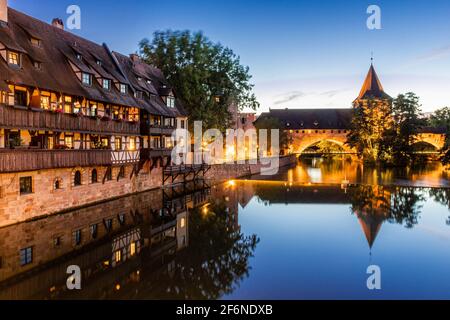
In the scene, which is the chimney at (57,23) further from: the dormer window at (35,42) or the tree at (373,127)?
the tree at (373,127)

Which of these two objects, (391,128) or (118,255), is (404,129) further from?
(118,255)

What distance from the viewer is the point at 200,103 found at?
1485 inches

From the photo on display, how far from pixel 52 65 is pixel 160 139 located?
12.1 metres

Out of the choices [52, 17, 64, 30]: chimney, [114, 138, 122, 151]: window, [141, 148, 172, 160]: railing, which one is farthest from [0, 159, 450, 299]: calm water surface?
[52, 17, 64, 30]: chimney

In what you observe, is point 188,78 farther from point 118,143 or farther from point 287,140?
point 287,140

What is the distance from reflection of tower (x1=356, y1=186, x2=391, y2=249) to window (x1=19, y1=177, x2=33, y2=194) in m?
15.9

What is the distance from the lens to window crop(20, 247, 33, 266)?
43.2 ft

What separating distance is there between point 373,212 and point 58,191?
18415 mm

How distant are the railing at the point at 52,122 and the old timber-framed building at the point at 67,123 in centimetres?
4

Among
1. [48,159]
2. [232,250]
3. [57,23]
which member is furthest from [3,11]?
[232,250]

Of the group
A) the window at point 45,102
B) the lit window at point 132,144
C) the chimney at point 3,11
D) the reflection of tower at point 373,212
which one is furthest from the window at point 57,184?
the reflection of tower at point 373,212

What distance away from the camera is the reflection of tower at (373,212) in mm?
18750

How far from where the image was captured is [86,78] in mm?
23094
